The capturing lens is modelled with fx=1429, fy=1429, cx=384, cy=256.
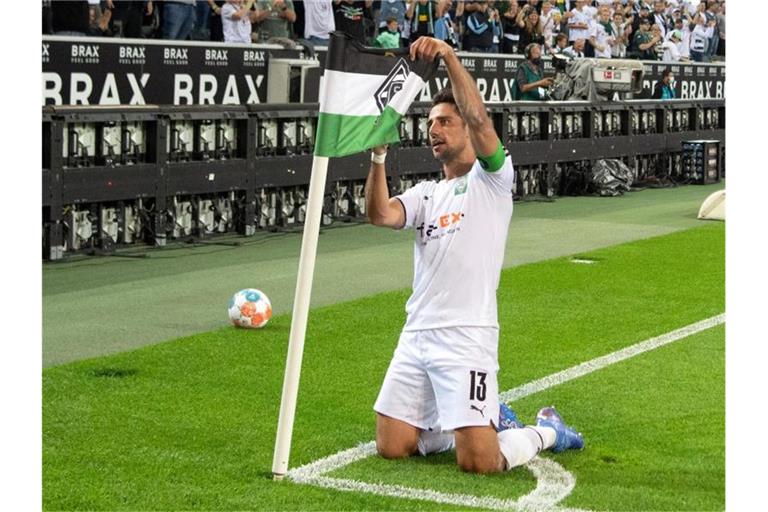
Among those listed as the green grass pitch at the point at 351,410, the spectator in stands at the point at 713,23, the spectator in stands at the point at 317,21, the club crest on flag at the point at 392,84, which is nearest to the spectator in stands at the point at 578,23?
the spectator in stands at the point at 317,21

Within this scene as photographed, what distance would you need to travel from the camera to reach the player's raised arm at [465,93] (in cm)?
600

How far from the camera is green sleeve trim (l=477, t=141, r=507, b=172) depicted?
253 inches

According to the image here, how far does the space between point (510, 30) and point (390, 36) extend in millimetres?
5659

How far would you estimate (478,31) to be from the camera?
2436 cm

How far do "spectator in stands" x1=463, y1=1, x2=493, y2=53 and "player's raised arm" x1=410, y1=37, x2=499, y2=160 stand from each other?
18191 mm

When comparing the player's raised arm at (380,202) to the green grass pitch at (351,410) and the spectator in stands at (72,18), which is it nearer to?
the green grass pitch at (351,410)

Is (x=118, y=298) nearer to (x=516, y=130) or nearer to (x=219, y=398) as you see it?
(x=219, y=398)

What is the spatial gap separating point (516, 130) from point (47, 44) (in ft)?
24.8

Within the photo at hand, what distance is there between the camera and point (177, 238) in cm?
1543

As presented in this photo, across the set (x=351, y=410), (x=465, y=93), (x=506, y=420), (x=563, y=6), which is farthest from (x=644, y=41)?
(x=465, y=93)

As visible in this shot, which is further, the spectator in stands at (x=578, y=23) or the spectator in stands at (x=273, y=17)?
the spectator in stands at (x=578, y=23)

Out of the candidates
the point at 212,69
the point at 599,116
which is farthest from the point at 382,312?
the point at 599,116

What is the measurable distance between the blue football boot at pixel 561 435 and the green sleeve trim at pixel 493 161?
→ 1.34 meters

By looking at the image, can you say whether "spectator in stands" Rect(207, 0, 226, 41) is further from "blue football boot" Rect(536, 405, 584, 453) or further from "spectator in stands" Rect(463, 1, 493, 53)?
"blue football boot" Rect(536, 405, 584, 453)
